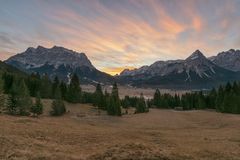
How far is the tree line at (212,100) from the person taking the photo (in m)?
109

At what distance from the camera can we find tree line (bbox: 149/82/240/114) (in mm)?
108750

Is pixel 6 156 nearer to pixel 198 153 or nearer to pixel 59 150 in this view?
pixel 59 150

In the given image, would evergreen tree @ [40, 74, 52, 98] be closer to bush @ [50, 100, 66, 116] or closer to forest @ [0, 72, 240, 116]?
forest @ [0, 72, 240, 116]

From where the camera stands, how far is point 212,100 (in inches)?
5502

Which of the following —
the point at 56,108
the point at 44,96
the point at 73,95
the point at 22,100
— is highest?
the point at 73,95

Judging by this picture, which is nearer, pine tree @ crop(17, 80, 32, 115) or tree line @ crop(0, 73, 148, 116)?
pine tree @ crop(17, 80, 32, 115)

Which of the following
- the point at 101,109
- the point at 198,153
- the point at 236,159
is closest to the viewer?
the point at 236,159

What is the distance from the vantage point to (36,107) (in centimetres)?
8900

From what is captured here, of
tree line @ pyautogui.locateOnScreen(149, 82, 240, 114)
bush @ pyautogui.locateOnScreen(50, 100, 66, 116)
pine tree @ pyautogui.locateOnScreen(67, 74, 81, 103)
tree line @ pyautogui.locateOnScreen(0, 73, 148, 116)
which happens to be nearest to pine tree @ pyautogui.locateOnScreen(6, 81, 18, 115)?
tree line @ pyautogui.locateOnScreen(0, 73, 148, 116)

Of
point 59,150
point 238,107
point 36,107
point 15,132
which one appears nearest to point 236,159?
point 59,150

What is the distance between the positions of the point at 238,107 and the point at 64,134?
81164 millimetres

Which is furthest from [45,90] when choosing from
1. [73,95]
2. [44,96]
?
[73,95]

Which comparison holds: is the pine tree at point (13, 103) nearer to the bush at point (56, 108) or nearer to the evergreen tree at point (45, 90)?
the bush at point (56, 108)

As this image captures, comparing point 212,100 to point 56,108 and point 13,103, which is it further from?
point 13,103
